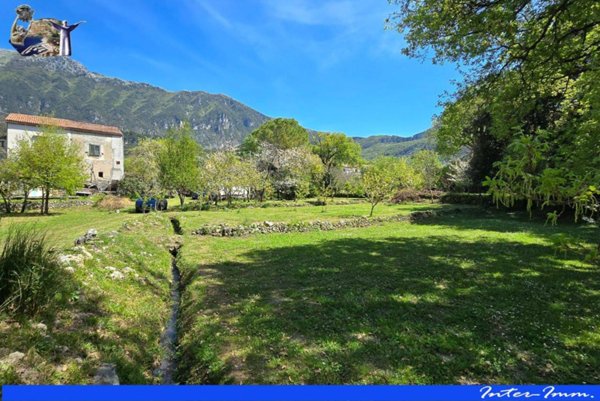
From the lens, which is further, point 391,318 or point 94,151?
point 94,151

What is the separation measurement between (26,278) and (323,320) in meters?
4.98

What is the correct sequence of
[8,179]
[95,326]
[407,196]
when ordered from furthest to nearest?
[407,196] → [8,179] → [95,326]

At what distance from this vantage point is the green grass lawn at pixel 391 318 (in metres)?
4.50

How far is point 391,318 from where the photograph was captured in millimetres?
6102

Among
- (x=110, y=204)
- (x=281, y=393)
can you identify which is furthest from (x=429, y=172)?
(x=281, y=393)

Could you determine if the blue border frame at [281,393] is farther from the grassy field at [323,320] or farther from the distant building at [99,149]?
the distant building at [99,149]

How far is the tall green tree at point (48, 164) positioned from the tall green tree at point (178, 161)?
7.32m

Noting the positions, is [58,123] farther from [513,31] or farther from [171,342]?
[513,31]

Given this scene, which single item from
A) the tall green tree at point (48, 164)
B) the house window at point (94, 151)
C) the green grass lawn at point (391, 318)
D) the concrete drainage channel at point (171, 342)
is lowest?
the concrete drainage channel at point (171, 342)

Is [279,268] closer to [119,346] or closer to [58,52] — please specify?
[119,346]

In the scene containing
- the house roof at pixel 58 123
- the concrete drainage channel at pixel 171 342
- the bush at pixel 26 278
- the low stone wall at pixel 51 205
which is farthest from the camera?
the house roof at pixel 58 123

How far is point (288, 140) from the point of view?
195 feet

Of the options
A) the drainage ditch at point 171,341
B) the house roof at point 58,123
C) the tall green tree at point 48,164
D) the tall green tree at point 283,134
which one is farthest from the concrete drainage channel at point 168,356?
the tall green tree at point 283,134

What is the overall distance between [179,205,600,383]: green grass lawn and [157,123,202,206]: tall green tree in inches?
815
